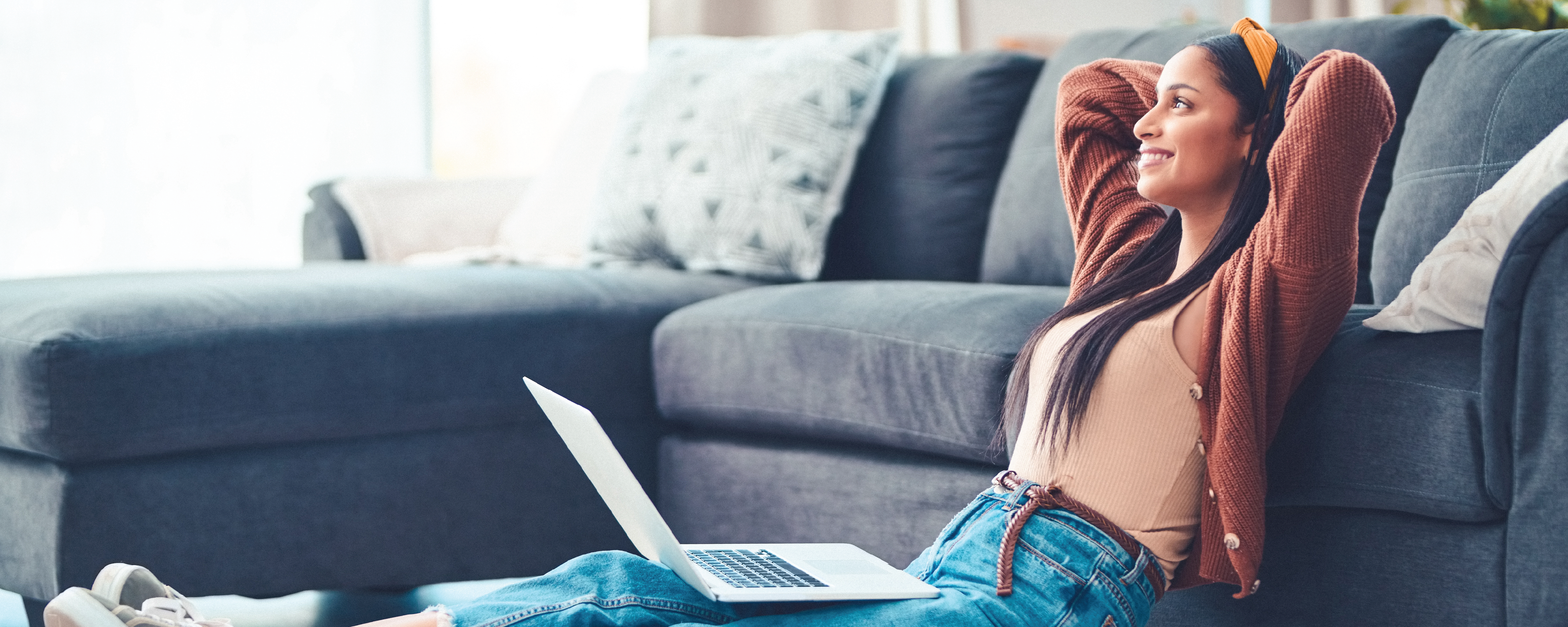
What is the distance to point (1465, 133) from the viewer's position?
1.37 metres

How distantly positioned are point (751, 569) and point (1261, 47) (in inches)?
23.9

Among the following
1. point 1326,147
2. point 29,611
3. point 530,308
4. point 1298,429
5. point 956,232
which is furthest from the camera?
point 956,232

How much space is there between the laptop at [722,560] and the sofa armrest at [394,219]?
1562mm

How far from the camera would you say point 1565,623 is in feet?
3.17

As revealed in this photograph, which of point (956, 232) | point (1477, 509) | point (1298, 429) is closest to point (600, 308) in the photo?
point (956, 232)

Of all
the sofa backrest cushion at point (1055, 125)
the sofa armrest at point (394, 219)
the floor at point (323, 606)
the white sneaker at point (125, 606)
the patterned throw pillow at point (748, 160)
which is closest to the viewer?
the white sneaker at point (125, 606)

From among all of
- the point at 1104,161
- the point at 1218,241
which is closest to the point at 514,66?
the point at 1104,161

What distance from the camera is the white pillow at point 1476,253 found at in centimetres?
100

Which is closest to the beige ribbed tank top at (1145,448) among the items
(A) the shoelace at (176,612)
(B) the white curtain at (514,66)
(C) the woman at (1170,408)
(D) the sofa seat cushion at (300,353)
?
(C) the woman at (1170,408)

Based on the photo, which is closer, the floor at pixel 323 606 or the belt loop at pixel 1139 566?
the belt loop at pixel 1139 566

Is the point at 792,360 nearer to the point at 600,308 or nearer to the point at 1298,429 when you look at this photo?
the point at 600,308

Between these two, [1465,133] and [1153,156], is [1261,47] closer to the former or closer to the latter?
[1153,156]

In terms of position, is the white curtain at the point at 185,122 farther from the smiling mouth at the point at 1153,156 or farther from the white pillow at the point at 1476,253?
the white pillow at the point at 1476,253

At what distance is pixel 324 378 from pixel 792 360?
599 millimetres
